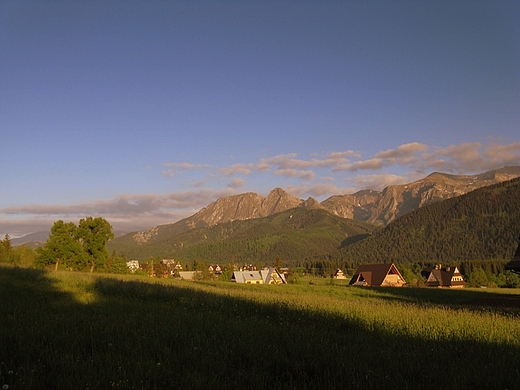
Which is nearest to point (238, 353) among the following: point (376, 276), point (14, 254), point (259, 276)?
point (14, 254)

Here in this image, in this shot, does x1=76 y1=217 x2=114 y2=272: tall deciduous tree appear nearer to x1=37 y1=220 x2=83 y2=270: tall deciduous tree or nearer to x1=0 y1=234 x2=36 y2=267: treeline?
x1=37 y1=220 x2=83 y2=270: tall deciduous tree

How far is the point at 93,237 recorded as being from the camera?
58156 millimetres

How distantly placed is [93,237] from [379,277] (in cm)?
5773

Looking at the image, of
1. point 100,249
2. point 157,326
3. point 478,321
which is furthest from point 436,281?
point 157,326

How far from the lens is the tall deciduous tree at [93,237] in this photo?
57688mm

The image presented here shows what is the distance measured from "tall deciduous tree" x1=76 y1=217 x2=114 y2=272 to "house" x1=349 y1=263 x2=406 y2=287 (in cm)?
5172

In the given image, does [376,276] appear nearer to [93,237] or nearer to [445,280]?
[445,280]

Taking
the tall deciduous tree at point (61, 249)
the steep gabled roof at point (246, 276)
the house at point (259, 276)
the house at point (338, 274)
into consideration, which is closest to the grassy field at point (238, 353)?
the tall deciduous tree at point (61, 249)

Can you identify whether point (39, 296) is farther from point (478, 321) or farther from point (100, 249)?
point (100, 249)

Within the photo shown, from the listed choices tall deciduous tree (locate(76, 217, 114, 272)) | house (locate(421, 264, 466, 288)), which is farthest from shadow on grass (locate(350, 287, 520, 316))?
house (locate(421, 264, 466, 288))

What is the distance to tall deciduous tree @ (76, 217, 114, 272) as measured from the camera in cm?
5769

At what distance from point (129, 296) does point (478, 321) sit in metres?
12.2

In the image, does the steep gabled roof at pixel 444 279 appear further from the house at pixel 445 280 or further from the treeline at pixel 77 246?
the treeline at pixel 77 246

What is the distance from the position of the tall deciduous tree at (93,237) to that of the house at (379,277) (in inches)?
2036
